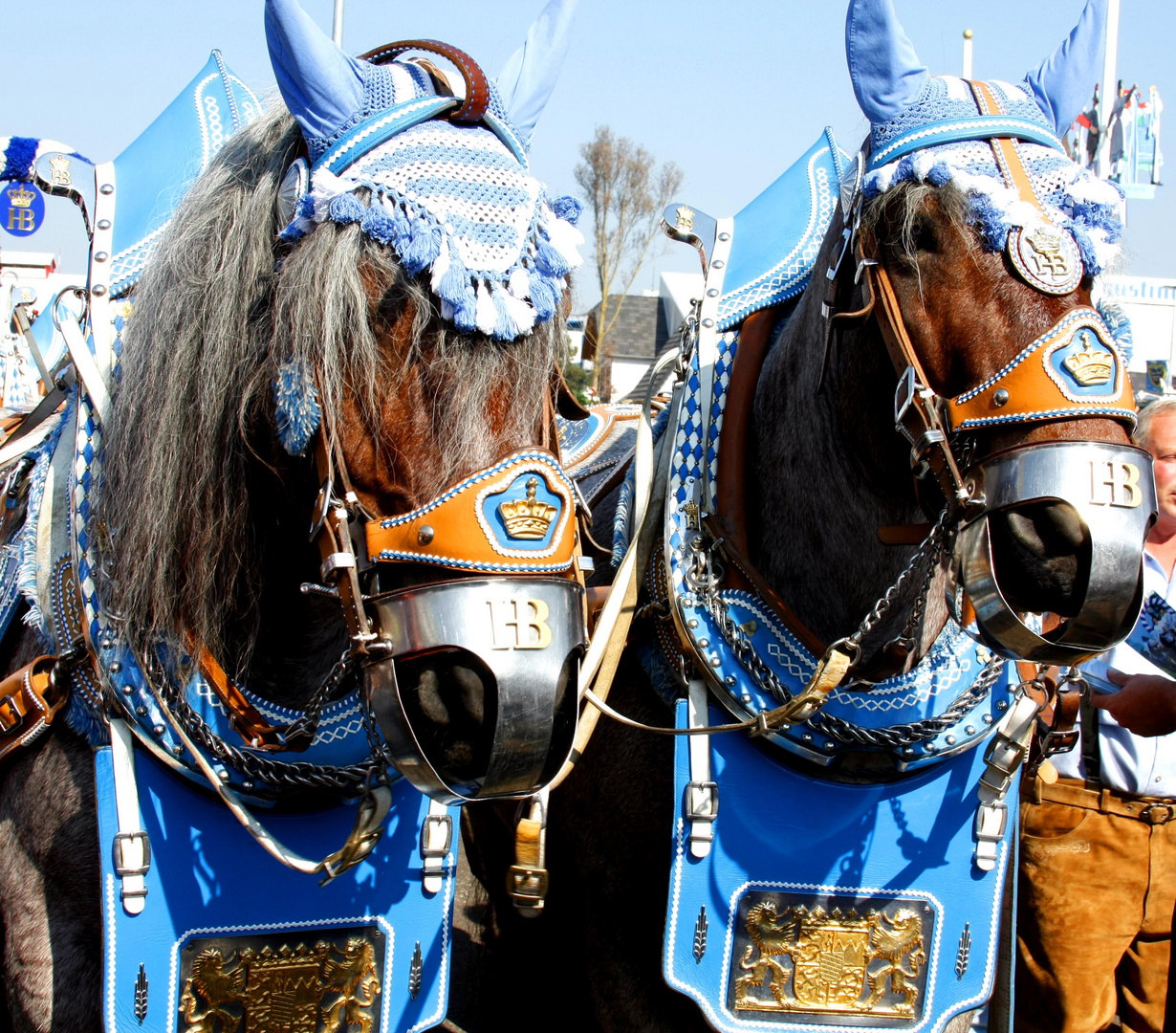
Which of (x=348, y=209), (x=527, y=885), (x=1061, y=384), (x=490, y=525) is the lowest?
(x=527, y=885)

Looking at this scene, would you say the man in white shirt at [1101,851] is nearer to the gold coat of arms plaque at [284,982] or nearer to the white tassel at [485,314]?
the gold coat of arms plaque at [284,982]

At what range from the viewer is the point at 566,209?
173 cm

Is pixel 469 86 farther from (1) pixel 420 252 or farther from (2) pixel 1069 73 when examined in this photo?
(2) pixel 1069 73

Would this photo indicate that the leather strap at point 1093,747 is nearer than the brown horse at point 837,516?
No

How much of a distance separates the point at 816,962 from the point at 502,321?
1377mm

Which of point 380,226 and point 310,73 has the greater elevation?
point 310,73

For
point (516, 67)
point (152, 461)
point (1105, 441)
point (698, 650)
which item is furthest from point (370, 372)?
point (1105, 441)

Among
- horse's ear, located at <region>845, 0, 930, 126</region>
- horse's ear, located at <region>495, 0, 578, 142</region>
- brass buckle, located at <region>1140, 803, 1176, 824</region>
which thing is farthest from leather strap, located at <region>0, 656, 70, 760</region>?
brass buckle, located at <region>1140, 803, 1176, 824</region>

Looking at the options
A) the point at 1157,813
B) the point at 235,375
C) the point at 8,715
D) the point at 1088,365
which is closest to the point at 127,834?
the point at 8,715

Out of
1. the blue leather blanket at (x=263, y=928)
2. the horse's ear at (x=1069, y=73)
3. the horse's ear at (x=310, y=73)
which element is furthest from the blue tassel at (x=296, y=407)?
the horse's ear at (x=1069, y=73)

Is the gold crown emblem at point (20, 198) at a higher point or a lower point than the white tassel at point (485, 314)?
higher

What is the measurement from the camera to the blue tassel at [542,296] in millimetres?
1546

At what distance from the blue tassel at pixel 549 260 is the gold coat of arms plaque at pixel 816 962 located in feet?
4.02

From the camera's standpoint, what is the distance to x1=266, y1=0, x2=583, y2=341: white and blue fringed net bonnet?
149cm
